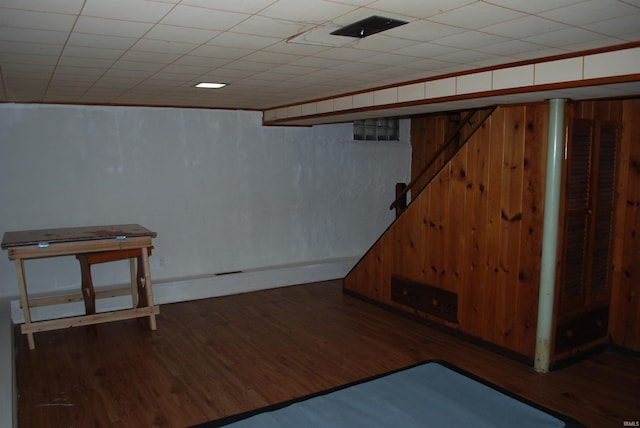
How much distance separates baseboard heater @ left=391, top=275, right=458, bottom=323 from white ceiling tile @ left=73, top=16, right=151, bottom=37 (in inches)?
130

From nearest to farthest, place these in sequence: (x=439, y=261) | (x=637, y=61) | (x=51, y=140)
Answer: (x=637, y=61), (x=439, y=261), (x=51, y=140)

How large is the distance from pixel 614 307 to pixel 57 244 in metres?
4.72

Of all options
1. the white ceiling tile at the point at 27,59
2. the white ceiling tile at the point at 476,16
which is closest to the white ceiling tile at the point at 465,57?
the white ceiling tile at the point at 476,16

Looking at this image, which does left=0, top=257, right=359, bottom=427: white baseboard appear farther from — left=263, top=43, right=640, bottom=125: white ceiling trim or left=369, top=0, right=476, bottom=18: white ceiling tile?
left=369, top=0, right=476, bottom=18: white ceiling tile

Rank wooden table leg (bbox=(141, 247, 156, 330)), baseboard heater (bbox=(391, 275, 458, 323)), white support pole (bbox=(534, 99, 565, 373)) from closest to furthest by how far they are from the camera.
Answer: white support pole (bbox=(534, 99, 565, 373)) < baseboard heater (bbox=(391, 275, 458, 323)) < wooden table leg (bbox=(141, 247, 156, 330))

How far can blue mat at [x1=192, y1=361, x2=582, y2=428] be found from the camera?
2525 millimetres

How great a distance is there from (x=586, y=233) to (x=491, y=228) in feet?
2.31

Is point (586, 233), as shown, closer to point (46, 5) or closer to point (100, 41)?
point (100, 41)

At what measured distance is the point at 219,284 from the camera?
5.61m

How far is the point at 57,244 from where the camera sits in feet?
13.3

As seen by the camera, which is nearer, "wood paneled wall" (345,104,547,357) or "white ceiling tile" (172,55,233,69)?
"white ceiling tile" (172,55,233,69)

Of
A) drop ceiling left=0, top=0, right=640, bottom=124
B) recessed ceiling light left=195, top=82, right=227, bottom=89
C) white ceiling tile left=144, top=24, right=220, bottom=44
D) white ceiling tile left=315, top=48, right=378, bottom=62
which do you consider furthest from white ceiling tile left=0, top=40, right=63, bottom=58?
white ceiling tile left=315, top=48, right=378, bottom=62

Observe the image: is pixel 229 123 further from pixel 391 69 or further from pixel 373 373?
pixel 373 373

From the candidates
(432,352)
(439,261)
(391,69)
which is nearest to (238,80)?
(391,69)
